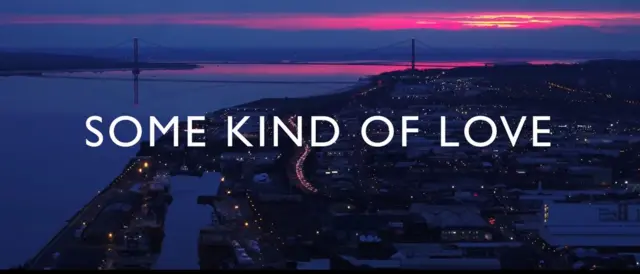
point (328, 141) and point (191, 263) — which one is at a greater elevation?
point (328, 141)

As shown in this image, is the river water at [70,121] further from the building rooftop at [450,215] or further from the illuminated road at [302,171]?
the building rooftop at [450,215]

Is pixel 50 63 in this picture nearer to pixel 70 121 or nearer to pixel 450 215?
pixel 70 121

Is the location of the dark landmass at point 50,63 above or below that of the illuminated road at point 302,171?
above

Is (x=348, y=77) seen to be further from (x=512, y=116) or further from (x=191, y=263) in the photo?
(x=191, y=263)

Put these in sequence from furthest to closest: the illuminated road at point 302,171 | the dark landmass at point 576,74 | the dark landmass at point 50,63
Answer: the dark landmass at point 50,63 → the dark landmass at point 576,74 → the illuminated road at point 302,171

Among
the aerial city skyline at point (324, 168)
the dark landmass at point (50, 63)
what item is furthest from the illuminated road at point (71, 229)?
the dark landmass at point (50, 63)

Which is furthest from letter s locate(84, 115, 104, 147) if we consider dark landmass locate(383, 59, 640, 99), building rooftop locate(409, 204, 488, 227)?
dark landmass locate(383, 59, 640, 99)

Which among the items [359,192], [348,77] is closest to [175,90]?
[348,77]
